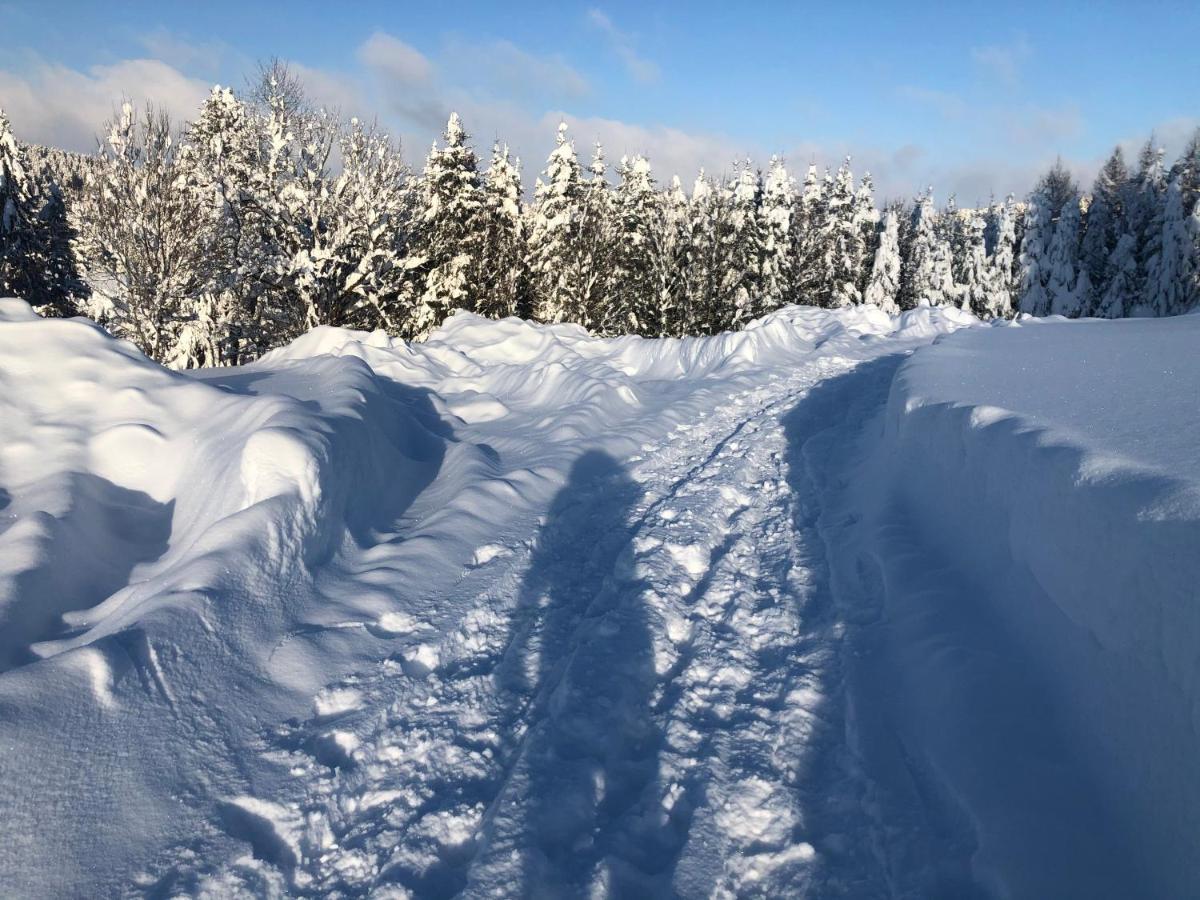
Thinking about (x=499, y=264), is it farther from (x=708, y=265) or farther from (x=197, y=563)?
(x=197, y=563)

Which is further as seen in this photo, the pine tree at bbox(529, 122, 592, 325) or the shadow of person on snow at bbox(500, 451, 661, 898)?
the pine tree at bbox(529, 122, 592, 325)

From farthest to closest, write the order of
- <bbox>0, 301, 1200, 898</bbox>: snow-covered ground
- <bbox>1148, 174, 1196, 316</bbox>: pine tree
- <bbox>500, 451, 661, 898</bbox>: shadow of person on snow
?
1. <bbox>1148, 174, 1196, 316</bbox>: pine tree
2. <bbox>500, 451, 661, 898</bbox>: shadow of person on snow
3. <bbox>0, 301, 1200, 898</bbox>: snow-covered ground

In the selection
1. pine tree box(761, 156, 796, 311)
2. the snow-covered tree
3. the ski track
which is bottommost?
the ski track

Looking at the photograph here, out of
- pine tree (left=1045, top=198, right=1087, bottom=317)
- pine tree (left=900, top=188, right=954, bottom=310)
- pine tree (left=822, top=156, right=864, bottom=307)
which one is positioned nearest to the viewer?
pine tree (left=1045, top=198, right=1087, bottom=317)

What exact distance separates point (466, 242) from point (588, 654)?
22828 mm

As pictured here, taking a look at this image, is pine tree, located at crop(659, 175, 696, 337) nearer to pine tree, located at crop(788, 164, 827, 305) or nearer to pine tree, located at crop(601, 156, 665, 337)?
pine tree, located at crop(601, 156, 665, 337)

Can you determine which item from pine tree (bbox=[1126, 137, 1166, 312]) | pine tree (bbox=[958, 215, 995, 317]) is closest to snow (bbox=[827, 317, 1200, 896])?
pine tree (bbox=[1126, 137, 1166, 312])

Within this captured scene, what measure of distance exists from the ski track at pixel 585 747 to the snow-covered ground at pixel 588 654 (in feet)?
0.05

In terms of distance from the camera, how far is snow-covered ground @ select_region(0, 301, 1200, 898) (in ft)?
7.78

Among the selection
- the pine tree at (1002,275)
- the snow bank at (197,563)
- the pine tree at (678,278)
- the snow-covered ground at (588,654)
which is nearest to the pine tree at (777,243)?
the pine tree at (678,278)

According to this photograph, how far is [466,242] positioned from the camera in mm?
24250

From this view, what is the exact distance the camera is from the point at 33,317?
6074 millimetres

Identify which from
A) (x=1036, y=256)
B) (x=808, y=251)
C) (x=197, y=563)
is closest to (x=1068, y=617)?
(x=197, y=563)

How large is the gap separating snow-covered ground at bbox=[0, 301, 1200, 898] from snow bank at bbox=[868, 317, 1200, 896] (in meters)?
0.01
